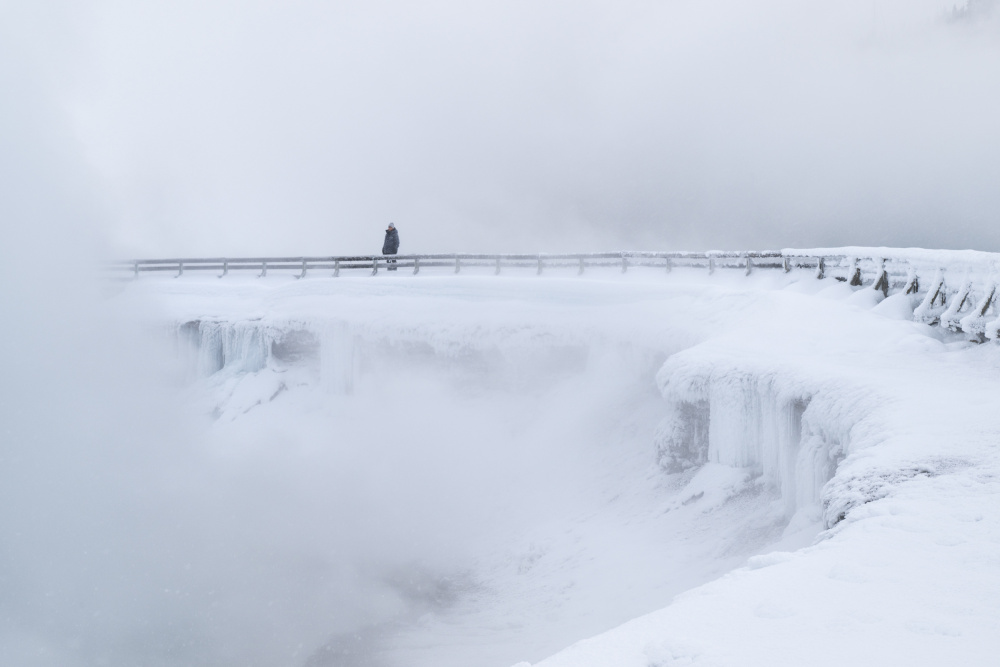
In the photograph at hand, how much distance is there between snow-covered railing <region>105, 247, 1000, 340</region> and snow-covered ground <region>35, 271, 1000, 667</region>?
1.60 ft

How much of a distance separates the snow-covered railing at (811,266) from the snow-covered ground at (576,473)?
0.49 metres

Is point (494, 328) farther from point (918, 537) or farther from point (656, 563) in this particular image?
point (918, 537)

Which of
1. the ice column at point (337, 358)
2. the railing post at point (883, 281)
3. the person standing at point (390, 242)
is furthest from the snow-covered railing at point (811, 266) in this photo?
the ice column at point (337, 358)

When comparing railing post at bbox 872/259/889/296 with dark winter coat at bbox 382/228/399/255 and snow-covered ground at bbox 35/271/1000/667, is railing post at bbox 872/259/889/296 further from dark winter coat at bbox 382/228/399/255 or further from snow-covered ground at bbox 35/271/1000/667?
dark winter coat at bbox 382/228/399/255

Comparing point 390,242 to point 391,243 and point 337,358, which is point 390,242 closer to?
point 391,243

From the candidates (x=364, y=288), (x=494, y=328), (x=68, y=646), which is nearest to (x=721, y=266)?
(x=494, y=328)

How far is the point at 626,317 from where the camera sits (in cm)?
2189

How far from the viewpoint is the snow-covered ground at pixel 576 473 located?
5059 millimetres

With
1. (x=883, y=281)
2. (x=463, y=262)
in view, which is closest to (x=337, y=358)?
(x=463, y=262)

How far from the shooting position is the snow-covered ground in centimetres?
506

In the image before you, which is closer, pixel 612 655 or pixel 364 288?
pixel 612 655

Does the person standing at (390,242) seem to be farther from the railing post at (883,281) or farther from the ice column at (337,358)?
the railing post at (883,281)

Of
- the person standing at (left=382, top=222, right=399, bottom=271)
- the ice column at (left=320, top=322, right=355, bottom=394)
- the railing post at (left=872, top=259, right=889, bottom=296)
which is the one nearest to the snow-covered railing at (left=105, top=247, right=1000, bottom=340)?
the railing post at (left=872, top=259, right=889, bottom=296)

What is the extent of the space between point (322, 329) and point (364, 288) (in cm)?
215
